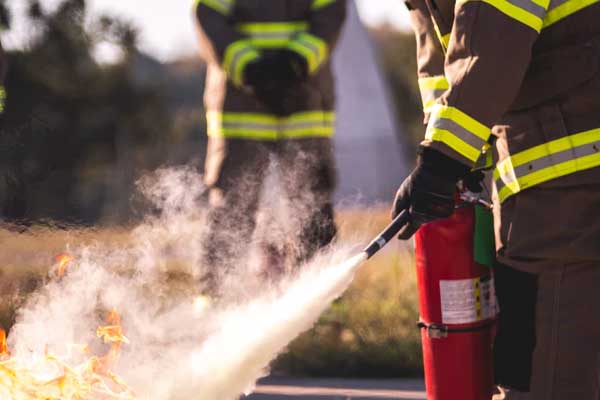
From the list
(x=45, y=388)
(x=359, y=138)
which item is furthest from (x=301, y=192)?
(x=359, y=138)

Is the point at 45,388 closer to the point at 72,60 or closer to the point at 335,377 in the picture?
the point at 335,377

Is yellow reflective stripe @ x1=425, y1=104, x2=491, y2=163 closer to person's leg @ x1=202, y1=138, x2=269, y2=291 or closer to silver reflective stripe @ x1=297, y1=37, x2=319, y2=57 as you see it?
person's leg @ x1=202, y1=138, x2=269, y2=291

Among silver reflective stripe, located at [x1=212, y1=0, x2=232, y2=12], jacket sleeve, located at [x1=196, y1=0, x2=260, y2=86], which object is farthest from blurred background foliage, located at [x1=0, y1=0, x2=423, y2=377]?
silver reflective stripe, located at [x1=212, y1=0, x2=232, y2=12]

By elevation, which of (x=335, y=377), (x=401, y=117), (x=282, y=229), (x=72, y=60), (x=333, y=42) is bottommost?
(x=335, y=377)

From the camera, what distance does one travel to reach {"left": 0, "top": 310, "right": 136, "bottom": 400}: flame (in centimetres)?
306

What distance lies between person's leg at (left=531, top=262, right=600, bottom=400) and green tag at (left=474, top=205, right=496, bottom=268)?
297mm

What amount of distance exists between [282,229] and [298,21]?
134 centimetres

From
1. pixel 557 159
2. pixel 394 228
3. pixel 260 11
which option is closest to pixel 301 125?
pixel 260 11

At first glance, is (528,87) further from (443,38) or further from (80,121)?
(80,121)

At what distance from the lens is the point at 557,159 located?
2.64 meters

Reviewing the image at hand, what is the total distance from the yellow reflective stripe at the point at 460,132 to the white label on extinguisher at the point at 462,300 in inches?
19.3

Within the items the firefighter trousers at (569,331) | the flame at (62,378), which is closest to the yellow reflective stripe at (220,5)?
the flame at (62,378)

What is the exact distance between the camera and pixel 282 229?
506 centimetres

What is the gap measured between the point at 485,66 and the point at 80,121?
1525cm
